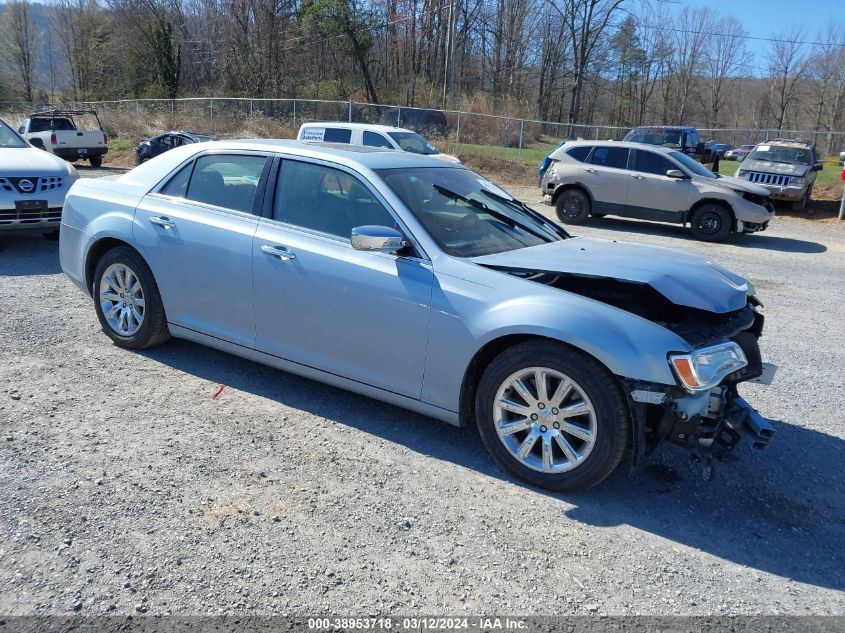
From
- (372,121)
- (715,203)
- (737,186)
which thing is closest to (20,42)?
(372,121)

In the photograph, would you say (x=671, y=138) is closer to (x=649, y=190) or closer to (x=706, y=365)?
(x=649, y=190)

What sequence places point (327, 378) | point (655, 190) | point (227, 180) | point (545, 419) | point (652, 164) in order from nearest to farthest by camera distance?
point (545, 419), point (327, 378), point (227, 180), point (655, 190), point (652, 164)

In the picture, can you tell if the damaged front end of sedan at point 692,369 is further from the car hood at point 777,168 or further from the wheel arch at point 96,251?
the car hood at point 777,168

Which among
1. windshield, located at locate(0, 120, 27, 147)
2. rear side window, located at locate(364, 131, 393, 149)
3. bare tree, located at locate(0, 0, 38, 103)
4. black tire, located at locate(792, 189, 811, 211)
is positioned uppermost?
bare tree, located at locate(0, 0, 38, 103)

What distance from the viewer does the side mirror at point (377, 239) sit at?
3.80 meters

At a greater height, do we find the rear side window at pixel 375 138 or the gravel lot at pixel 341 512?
the rear side window at pixel 375 138

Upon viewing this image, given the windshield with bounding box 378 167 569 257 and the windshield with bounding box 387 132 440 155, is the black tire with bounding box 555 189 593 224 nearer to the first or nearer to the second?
the windshield with bounding box 387 132 440 155

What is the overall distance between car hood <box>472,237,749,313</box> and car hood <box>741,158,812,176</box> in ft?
49.1

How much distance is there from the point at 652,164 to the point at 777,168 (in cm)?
545

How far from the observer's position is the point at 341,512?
11.0ft

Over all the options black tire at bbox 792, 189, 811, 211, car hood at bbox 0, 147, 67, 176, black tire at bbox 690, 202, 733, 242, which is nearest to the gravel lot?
car hood at bbox 0, 147, 67, 176

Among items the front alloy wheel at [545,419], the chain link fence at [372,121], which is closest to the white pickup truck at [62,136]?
the chain link fence at [372,121]

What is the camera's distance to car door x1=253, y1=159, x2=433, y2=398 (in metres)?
3.91

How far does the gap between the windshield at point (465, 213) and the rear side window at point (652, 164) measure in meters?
9.96
